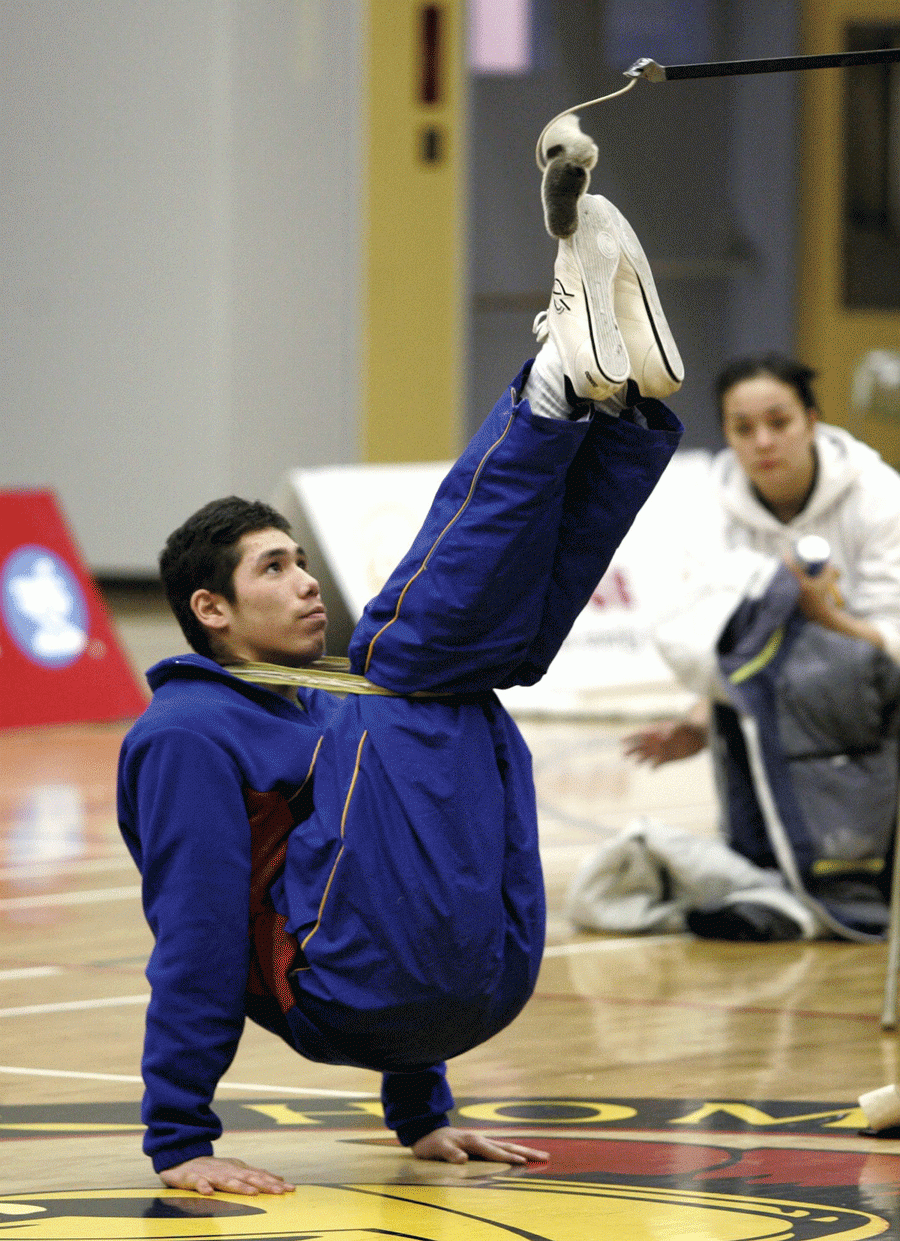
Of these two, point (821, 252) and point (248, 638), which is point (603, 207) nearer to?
point (248, 638)

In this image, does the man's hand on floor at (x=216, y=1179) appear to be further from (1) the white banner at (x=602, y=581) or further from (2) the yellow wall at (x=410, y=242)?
(2) the yellow wall at (x=410, y=242)

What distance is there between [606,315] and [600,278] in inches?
1.8

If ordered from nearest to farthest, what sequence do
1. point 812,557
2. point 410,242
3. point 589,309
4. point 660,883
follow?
point 589,309, point 812,557, point 660,883, point 410,242

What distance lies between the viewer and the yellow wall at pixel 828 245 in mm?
11156

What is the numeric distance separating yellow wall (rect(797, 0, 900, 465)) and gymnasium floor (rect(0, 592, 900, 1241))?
6877 millimetres

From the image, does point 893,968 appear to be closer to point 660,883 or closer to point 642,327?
point 660,883

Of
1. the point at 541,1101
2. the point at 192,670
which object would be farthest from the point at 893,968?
the point at 192,670

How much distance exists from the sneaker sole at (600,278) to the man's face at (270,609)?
1.58ft

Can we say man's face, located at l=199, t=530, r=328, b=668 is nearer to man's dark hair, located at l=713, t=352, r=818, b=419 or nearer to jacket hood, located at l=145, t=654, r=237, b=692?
jacket hood, located at l=145, t=654, r=237, b=692

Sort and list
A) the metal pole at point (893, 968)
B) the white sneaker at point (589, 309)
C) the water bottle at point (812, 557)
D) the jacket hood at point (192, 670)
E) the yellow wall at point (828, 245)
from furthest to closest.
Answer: the yellow wall at point (828, 245) < the water bottle at point (812, 557) < the metal pole at point (893, 968) < the jacket hood at point (192, 670) < the white sneaker at point (589, 309)

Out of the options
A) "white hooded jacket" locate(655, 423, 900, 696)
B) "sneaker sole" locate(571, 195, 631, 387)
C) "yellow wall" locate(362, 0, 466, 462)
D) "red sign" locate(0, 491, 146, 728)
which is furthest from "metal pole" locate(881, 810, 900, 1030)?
"yellow wall" locate(362, 0, 466, 462)

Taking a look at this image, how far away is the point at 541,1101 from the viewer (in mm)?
2898

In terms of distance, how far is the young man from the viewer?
2.21 meters

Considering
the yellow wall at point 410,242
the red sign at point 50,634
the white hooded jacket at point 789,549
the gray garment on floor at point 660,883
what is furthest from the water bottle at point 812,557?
→ the yellow wall at point 410,242
